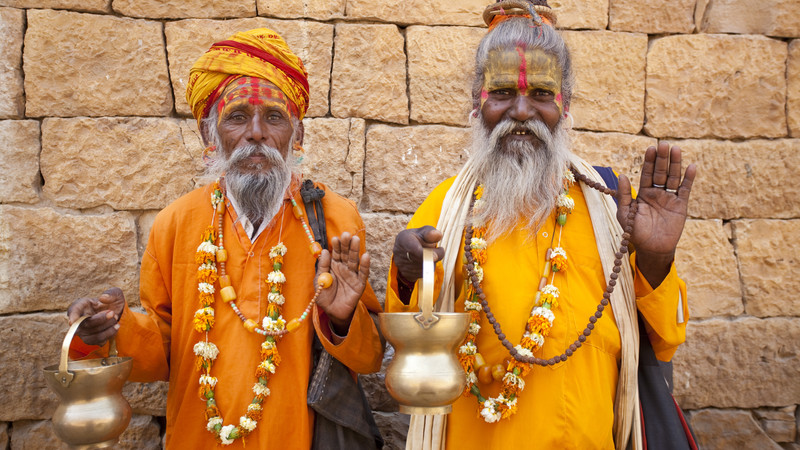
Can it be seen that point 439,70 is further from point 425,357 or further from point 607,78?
point 425,357

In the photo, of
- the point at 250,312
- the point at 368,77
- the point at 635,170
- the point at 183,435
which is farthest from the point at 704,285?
the point at 183,435

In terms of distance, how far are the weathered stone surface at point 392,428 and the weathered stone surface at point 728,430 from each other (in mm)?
1710

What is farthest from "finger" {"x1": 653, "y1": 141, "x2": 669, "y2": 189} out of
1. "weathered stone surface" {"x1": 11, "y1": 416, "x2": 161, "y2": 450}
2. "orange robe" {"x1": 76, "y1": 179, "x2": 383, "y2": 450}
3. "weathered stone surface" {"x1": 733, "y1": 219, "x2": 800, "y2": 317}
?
"weathered stone surface" {"x1": 11, "y1": 416, "x2": 161, "y2": 450}

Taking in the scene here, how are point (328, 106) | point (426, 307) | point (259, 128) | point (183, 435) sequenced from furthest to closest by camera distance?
1. point (328, 106)
2. point (259, 128)
3. point (183, 435)
4. point (426, 307)

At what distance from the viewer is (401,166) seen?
10.2ft

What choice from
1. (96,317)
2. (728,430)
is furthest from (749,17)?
(96,317)

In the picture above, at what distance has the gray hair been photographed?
2023mm

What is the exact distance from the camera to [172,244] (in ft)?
7.16

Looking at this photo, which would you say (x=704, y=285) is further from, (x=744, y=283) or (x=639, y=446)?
(x=639, y=446)

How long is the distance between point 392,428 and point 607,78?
93.4 inches

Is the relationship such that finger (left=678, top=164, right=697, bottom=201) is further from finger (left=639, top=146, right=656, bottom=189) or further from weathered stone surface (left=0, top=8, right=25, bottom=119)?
weathered stone surface (left=0, top=8, right=25, bottom=119)

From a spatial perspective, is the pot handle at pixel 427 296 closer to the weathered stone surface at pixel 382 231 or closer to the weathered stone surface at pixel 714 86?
the weathered stone surface at pixel 382 231

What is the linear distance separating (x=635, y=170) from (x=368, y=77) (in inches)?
65.5

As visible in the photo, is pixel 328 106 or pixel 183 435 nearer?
pixel 183 435
